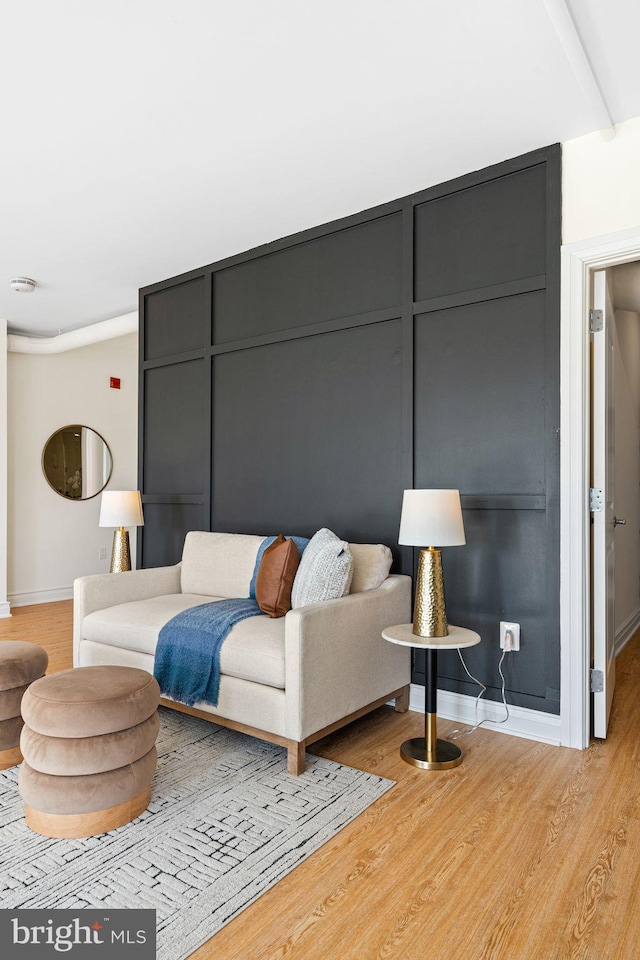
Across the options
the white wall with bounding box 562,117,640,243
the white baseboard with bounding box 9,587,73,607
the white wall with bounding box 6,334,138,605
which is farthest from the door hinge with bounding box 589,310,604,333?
the white baseboard with bounding box 9,587,73,607

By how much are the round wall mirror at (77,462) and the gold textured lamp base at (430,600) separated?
4.87m

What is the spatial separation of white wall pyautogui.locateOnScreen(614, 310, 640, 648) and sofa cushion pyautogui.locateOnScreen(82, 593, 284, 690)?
2.51 m

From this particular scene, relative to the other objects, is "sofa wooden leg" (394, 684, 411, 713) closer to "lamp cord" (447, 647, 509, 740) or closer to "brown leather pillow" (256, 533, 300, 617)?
"lamp cord" (447, 647, 509, 740)

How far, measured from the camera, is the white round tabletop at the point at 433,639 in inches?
94.7

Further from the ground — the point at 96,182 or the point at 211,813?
the point at 96,182

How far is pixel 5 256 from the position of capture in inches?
164

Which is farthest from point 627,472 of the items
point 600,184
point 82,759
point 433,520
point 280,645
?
point 82,759

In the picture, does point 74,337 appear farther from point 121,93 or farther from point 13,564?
point 121,93

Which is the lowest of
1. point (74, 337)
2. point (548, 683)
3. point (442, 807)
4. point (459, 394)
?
point (442, 807)

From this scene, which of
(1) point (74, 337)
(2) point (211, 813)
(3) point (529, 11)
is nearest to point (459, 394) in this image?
(3) point (529, 11)

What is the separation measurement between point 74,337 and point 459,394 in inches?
155

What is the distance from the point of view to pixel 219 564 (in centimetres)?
356

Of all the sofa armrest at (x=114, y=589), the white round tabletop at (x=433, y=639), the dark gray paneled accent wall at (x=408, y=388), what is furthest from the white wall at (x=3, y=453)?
the white round tabletop at (x=433, y=639)

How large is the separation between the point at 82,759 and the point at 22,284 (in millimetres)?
3799
